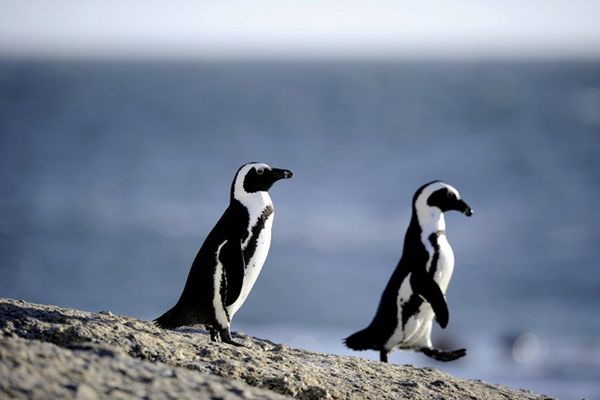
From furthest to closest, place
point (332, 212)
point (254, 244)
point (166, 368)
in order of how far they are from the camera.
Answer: point (332, 212) < point (254, 244) < point (166, 368)

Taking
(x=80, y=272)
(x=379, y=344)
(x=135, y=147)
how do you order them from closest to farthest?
(x=379, y=344), (x=80, y=272), (x=135, y=147)

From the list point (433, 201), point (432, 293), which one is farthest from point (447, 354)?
point (433, 201)

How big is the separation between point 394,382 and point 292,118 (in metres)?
53.7

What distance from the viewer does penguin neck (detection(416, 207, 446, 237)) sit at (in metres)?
8.12

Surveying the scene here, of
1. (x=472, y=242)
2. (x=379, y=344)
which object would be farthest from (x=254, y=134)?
(x=379, y=344)

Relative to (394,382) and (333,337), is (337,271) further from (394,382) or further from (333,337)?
(394,382)

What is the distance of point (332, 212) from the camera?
29000 mm

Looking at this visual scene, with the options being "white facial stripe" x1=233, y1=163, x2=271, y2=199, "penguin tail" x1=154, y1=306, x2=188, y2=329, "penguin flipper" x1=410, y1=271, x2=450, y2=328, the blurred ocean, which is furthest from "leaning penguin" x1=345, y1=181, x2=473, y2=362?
the blurred ocean

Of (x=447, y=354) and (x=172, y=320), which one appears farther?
(x=447, y=354)

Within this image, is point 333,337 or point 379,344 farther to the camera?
point 333,337

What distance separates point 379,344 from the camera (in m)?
7.92

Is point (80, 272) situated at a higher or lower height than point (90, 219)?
lower

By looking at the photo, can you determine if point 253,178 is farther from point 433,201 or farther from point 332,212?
point 332,212

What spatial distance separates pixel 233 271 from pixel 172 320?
484mm
